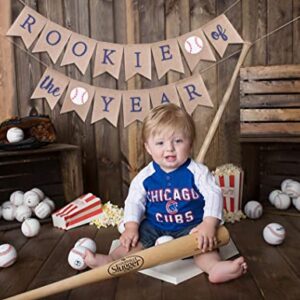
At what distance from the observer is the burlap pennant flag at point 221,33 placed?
2.17m

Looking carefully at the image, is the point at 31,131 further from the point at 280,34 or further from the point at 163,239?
the point at 280,34

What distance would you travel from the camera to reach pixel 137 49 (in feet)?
7.17

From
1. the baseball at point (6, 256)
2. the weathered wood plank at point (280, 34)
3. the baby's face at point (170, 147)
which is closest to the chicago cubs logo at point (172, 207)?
the baby's face at point (170, 147)

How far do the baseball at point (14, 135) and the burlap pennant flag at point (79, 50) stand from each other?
0.48m

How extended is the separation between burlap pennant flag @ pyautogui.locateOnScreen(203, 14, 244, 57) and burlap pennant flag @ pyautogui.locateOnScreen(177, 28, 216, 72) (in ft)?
0.12

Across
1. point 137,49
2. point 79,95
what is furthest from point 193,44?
point 79,95

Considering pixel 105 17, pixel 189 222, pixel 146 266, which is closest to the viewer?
pixel 146 266

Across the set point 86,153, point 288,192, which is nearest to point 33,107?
point 86,153

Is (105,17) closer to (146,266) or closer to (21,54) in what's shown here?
(21,54)

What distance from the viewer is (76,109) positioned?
221 centimetres

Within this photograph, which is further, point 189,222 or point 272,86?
point 272,86

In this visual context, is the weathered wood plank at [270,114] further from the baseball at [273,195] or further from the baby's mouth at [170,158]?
the baby's mouth at [170,158]

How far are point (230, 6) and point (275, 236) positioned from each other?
123 centimetres

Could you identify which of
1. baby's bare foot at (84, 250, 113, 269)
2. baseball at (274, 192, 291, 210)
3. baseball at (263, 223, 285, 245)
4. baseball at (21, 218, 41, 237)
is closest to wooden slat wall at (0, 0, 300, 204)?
baseball at (274, 192, 291, 210)
